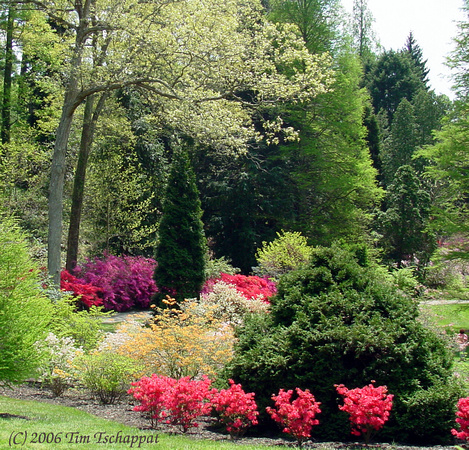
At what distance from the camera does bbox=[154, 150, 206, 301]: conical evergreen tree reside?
14.8m

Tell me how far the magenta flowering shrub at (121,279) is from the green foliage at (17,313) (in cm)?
950

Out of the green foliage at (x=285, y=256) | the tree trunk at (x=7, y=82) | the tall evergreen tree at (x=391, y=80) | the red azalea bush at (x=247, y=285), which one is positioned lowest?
the red azalea bush at (x=247, y=285)

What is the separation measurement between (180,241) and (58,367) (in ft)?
26.7

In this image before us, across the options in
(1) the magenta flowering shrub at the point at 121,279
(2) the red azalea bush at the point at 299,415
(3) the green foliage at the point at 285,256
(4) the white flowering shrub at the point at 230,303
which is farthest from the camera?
(3) the green foliage at the point at 285,256

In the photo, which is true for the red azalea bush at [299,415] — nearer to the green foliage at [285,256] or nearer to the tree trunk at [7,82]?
the green foliage at [285,256]

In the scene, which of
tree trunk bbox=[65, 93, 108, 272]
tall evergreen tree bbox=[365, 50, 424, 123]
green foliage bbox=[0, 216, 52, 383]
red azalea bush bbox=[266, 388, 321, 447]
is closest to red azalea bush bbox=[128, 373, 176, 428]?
red azalea bush bbox=[266, 388, 321, 447]

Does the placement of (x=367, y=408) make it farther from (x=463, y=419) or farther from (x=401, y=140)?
(x=401, y=140)

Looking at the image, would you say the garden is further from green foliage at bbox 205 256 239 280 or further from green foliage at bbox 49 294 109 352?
green foliage at bbox 205 256 239 280

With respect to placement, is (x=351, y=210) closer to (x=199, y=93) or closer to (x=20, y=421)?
(x=199, y=93)

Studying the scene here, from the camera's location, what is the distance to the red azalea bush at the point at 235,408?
16.0 feet

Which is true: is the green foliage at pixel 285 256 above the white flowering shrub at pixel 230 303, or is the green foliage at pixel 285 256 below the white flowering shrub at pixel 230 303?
above

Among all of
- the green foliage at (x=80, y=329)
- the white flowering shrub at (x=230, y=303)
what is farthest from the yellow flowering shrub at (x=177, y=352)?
the white flowering shrub at (x=230, y=303)

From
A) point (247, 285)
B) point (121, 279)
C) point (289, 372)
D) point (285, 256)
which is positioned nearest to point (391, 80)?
point (285, 256)

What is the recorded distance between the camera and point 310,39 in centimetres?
2558
